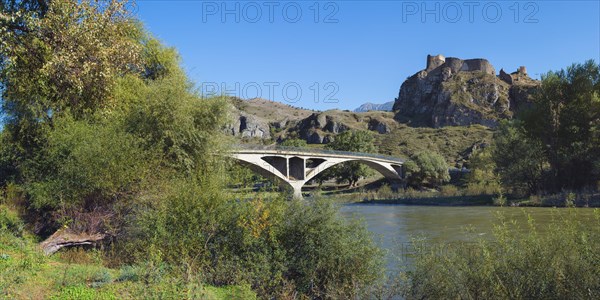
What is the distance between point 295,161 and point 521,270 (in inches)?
1920

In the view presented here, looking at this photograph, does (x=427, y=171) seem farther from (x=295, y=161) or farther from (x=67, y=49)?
(x=67, y=49)

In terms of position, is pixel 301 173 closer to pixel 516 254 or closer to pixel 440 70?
pixel 516 254

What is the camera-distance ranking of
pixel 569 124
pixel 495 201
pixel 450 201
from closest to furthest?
pixel 495 201 < pixel 569 124 < pixel 450 201

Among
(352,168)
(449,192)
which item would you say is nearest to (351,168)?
(352,168)

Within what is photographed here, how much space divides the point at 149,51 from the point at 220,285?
16.5m

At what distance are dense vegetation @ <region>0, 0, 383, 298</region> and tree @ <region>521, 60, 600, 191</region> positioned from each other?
125 feet

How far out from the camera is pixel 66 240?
12258 mm

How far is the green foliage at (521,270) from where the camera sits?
6.99 meters

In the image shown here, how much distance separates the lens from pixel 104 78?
36.2ft

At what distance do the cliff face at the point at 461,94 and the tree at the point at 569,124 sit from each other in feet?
289

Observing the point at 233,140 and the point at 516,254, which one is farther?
the point at 233,140

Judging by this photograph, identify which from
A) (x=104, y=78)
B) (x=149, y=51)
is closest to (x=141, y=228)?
Result: (x=104, y=78)

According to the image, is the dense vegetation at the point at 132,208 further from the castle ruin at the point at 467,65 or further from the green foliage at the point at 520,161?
the castle ruin at the point at 467,65

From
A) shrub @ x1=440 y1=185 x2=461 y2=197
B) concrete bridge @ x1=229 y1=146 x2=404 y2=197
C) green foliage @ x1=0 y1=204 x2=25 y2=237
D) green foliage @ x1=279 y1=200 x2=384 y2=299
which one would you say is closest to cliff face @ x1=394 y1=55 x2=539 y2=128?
concrete bridge @ x1=229 y1=146 x2=404 y2=197
